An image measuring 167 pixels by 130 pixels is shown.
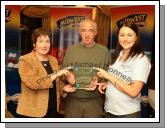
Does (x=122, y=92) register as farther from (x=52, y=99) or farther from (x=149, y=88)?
(x=52, y=99)

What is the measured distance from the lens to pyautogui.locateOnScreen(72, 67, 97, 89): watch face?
6.07 feet

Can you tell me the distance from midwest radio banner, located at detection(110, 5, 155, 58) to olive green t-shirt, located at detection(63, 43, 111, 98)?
86 millimetres

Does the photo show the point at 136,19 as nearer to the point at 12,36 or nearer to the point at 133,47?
the point at 133,47

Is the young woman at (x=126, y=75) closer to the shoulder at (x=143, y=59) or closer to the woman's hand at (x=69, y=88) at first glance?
the shoulder at (x=143, y=59)

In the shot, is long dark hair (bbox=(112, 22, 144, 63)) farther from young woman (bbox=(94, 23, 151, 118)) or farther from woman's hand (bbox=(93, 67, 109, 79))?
woman's hand (bbox=(93, 67, 109, 79))

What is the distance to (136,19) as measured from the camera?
1837 mm

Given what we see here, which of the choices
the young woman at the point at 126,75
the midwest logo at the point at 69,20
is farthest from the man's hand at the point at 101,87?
the midwest logo at the point at 69,20

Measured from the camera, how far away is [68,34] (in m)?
1.84

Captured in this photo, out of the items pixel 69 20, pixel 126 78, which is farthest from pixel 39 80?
pixel 126 78

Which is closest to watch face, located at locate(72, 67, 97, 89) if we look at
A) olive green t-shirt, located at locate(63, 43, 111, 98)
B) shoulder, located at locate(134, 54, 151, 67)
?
olive green t-shirt, located at locate(63, 43, 111, 98)

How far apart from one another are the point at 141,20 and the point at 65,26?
46 centimetres

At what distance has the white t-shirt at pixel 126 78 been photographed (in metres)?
1.83

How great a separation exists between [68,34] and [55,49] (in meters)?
0.12

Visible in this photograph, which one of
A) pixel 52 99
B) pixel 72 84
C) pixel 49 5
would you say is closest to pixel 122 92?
pixel 72 84
